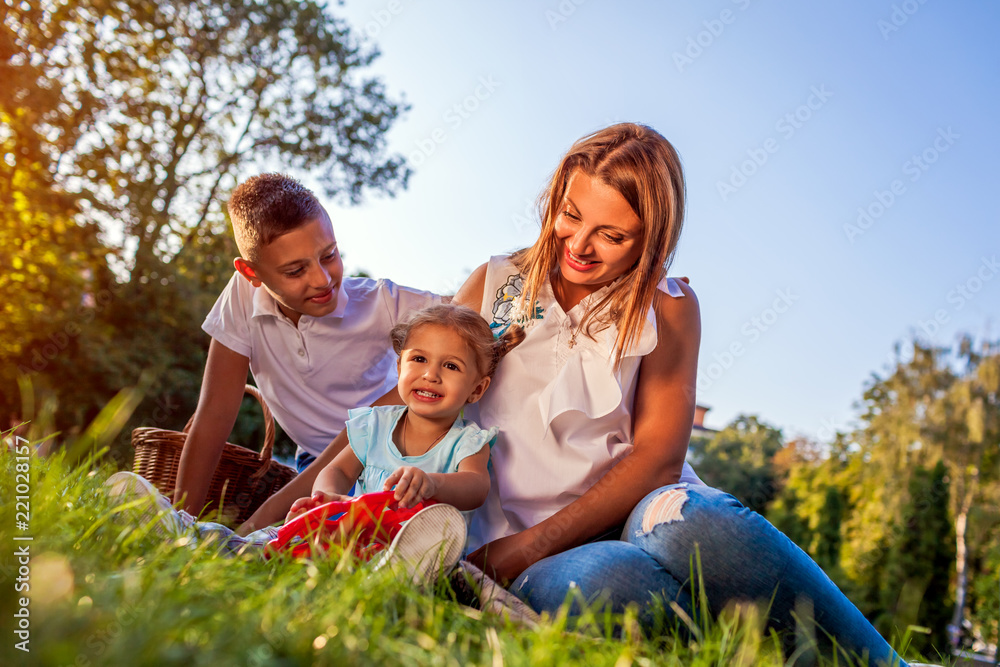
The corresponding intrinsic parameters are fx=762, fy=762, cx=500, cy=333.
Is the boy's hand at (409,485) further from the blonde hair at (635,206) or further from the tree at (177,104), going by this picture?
the tree at (177,104)

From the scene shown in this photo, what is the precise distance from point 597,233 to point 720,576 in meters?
1.17

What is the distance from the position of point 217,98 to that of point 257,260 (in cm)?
1396

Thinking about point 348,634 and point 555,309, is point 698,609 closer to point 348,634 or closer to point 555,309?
point 555,309

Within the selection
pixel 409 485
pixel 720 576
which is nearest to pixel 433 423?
pixel 409 485

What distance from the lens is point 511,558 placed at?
229cm

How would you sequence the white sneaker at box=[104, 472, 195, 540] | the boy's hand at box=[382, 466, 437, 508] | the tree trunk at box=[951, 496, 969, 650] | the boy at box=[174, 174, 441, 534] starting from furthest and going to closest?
the tree trunk at box=[951, 496, 969, 650] → the boy at box=[174, 174, 441, 534] → the boy's hand at box=[382, 466, 437, 508] → the white sneaker at box=[104, 472, 195, 540]

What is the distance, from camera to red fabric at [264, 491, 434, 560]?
1.95 meters

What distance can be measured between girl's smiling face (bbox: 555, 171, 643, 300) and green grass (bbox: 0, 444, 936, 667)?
1.29m

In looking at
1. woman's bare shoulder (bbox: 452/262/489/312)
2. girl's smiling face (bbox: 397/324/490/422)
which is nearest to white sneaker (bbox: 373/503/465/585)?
girl's smiling face (bbox: 397/324/490/422)

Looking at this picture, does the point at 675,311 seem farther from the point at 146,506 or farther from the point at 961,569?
the point at 961,569

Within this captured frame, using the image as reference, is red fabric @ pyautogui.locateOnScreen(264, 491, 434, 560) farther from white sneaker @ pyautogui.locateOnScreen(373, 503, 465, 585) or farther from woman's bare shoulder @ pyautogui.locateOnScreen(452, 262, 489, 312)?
woman's bare shoulder @ pyautogui.locateOnScreen(452, 262, 489, 312)

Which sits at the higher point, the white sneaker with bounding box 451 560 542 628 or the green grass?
the green grass

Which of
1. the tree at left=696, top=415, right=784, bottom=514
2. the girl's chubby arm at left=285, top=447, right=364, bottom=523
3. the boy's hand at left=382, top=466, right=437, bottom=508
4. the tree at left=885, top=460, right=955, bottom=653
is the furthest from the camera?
the tree at left=696, top=415, right=784, bottom=514

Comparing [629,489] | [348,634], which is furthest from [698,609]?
[348,634]
